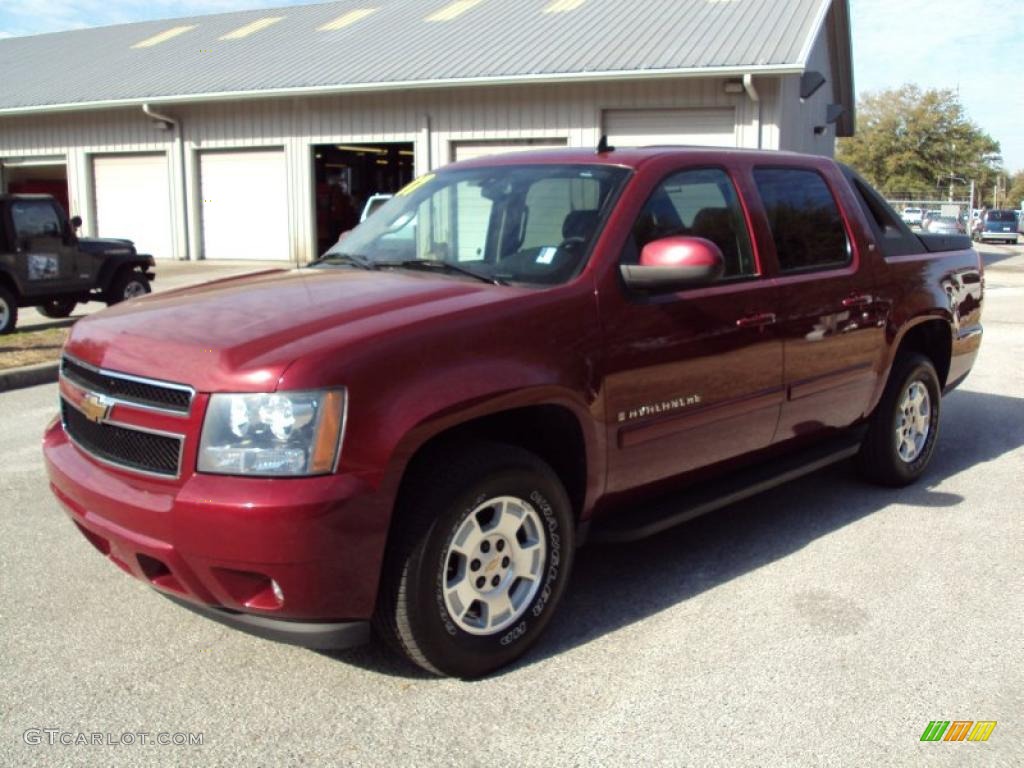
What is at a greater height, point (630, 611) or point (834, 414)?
point (834, 414)

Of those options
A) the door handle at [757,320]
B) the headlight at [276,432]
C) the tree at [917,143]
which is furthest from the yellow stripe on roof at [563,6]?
the tree at [917,143]

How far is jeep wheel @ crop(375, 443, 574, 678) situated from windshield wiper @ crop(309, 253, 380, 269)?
1.21 metres

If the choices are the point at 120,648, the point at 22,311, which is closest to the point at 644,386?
the point at 120,648

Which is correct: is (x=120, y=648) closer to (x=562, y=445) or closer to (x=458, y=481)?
(x=458, y=481)

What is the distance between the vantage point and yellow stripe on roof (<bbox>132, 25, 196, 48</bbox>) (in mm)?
28094

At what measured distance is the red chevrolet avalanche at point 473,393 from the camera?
3.03m

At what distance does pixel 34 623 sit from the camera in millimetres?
3904

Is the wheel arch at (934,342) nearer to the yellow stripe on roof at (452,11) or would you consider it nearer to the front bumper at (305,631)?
the front bumper at (305,631)

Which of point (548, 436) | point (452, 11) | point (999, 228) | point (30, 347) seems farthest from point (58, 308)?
point (999, 228)

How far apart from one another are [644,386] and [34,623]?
8.25ft

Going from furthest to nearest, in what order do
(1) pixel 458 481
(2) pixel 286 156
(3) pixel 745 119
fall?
1. (2) pixel 286 156
2. (3) pixel 745 119
3. (1) pixel 458 481

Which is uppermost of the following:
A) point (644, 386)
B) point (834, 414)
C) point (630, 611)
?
point (644, 386)

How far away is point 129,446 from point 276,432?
62 cm

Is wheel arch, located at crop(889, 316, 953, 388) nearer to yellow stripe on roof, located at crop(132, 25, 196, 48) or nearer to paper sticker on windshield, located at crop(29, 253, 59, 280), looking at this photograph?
paper sticker on windshield, located at crop(29, 253, 59, 280)
